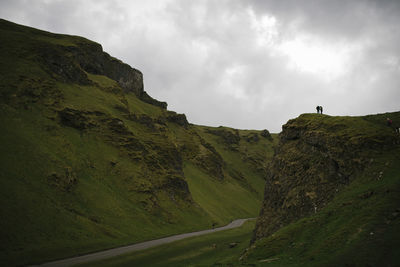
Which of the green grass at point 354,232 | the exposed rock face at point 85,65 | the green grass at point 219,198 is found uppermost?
the exposed rock face at point 85,65

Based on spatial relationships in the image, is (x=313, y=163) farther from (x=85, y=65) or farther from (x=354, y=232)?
(x=85, y=65)

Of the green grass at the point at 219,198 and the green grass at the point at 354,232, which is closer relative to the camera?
the green grass at the point at 354,232

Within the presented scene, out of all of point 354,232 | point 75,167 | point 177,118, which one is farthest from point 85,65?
point 354,232

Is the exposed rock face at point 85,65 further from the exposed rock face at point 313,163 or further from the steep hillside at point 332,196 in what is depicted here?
the steep hillside at point 332,196

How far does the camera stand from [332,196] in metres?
31.8

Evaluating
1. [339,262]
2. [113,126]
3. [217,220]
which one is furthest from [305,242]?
[217,220]

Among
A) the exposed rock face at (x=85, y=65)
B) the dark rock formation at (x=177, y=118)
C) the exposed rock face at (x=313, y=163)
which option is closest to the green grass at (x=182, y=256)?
the exposed rock face at (x=313, y=163)

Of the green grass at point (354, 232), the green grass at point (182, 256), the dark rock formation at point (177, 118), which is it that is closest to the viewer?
the green grass at point (354, 232)

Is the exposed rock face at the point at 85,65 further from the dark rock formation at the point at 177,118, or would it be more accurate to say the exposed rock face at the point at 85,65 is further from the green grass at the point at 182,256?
the green grass at the point at 182,256

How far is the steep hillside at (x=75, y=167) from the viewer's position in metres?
40.4

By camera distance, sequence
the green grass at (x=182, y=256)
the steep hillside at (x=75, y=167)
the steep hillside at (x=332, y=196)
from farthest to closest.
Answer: the steep hillside at (x=75, y=167), the green grass at (x=182, y=256), the steep hillside at (x=332, y=196)

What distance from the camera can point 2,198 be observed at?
3847cm

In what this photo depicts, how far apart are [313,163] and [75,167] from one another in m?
50.8

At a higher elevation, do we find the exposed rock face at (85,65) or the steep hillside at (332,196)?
the exposed rock face at (85,65)
